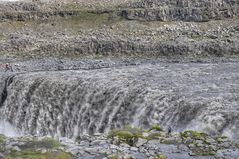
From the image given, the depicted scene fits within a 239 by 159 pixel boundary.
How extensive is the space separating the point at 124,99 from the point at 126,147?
11207 millimetres

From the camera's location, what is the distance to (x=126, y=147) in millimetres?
15922

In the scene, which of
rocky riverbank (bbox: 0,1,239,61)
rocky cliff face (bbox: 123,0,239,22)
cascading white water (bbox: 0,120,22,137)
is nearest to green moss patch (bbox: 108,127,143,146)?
cascading white water (bbox: 0,120,22,137)

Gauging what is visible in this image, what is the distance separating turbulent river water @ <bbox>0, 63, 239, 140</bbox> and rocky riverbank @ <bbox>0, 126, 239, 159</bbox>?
3542 mm

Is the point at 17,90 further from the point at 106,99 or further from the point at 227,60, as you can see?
the point at 227,60

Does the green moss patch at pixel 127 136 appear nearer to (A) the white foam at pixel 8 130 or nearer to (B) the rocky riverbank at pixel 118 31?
(A) the white foam at pixel 8 130

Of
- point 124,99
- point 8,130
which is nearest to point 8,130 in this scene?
point 8,130

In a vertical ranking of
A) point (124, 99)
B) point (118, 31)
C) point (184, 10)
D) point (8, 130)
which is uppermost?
point (184, 10)

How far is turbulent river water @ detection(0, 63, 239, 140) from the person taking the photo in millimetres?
22484

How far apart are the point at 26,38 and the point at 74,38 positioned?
577 cm

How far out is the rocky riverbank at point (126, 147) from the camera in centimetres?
1536

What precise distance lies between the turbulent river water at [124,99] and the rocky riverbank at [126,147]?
139 inches

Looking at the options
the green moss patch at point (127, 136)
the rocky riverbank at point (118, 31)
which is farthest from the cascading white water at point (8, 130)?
the green moss patch at point (127, 136)

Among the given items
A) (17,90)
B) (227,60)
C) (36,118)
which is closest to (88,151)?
(36,118)

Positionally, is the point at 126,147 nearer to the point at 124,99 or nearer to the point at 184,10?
the point at 124,99
